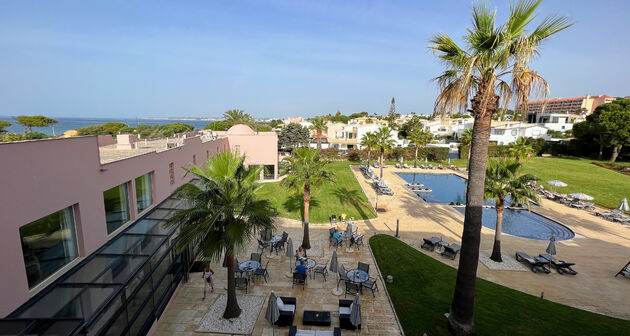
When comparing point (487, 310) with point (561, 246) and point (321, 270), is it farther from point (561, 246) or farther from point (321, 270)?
point (561, 246)

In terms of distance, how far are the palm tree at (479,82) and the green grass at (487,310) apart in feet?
3.97

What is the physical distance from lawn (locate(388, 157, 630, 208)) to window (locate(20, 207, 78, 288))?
97.5 feet

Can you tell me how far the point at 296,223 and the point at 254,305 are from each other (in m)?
9.86

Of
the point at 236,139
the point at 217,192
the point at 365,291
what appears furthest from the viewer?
the point at 236,139

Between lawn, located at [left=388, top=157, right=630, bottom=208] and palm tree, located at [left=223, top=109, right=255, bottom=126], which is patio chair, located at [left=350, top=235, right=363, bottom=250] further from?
palm tree, located at [left=223, top=109, right=255, bottom=126]

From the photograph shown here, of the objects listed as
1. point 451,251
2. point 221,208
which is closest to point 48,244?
point 221,208

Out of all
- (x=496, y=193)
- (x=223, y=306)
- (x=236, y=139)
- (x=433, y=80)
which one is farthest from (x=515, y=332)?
(x=236, y=139)

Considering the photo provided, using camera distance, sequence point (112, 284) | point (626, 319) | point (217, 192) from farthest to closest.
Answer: point (626, 319), point (217, 192), point (112, 284)

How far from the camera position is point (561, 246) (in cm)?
1772

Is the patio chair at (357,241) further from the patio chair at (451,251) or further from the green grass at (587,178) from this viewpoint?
the green grass at (587,178)

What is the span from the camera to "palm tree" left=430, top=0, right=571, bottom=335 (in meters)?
7.60

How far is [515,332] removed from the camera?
9.67 m

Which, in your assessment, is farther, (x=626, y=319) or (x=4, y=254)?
(x=626, y=319)

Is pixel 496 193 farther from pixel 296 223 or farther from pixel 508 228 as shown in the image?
pixel 296 223
